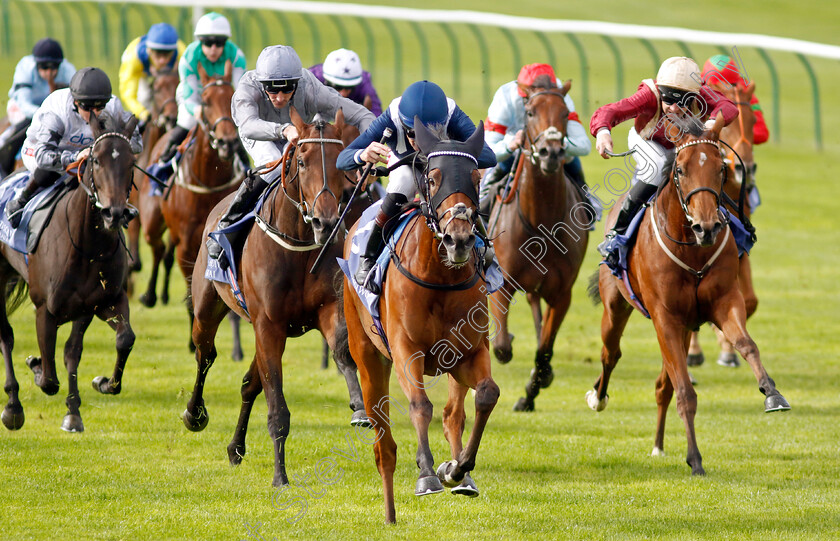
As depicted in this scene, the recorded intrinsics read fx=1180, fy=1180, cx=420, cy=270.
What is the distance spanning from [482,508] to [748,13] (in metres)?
33.2

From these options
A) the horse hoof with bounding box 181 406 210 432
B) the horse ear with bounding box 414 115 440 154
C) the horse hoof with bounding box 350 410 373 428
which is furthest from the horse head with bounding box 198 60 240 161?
the horse ear with bounding box 414 115 440 154

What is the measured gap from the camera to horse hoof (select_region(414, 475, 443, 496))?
5.49 metres

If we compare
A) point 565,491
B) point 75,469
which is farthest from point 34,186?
point 565,491

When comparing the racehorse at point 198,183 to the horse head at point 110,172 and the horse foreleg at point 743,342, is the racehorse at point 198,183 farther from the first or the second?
the horse foreleg at point 743,342

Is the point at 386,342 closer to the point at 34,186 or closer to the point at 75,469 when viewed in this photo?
the point at 75,469

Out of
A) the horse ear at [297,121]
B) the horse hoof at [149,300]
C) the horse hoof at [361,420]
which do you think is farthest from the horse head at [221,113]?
the horse hoof at [361,420]

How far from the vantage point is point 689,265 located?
7164 mm

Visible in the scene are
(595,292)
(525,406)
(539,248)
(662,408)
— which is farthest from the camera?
(525,406)

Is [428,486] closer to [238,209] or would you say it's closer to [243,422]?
[243,422]

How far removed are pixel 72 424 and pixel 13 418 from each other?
0.41m

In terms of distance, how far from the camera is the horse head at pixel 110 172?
24.9ft

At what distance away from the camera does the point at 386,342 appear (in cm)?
614

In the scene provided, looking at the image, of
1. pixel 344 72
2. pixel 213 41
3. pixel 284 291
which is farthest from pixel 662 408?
pixel 213 41

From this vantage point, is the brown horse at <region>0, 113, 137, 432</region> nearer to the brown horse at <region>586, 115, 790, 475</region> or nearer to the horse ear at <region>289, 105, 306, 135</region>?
the horse ear at <region>289, 105, 306, 135</region>
